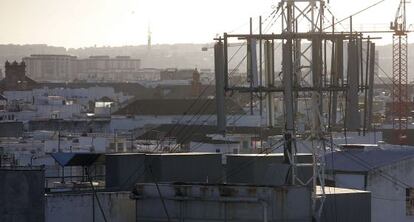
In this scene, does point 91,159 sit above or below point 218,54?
below

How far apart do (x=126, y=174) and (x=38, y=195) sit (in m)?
3.87

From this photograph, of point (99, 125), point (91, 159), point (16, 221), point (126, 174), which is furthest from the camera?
point (99, 125)

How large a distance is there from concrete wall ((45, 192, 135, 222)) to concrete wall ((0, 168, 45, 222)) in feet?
4.21

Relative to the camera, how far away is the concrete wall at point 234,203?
17.7 m

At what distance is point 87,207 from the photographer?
65.1 feet

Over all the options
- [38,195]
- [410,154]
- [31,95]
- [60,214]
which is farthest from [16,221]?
[31,95]

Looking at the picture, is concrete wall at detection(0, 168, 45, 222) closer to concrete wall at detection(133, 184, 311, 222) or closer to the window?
concrete wall at detection(133, 184, 311, 222)

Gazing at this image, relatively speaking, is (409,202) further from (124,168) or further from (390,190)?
(124,168)

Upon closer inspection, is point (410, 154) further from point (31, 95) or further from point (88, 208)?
point (31, 95)

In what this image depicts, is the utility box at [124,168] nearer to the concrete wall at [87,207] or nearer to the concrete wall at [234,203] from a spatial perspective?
the concrete wall at [87,207]

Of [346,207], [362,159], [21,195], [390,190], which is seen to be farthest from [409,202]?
[21,195]

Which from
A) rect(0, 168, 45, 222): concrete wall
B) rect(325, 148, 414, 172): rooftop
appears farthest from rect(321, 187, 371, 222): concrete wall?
rect(0, 168, 45, 222): concrete wall

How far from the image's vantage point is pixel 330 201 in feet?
64.2

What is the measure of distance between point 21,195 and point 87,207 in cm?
194
